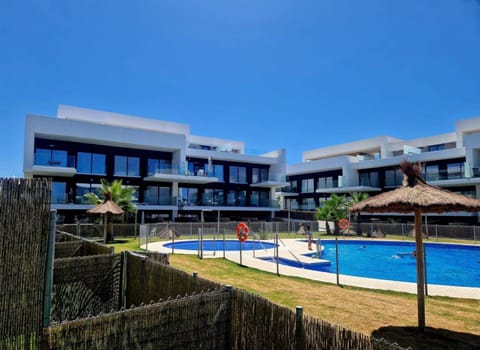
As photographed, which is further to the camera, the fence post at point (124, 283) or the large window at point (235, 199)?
the large window at point (235, 199)

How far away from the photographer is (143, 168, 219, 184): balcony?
106 ft

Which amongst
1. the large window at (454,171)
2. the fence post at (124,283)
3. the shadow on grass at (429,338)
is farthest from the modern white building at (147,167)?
the shadow on grass at (429,338)

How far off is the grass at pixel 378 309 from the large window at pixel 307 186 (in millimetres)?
36331

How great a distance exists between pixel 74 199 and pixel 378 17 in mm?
25943

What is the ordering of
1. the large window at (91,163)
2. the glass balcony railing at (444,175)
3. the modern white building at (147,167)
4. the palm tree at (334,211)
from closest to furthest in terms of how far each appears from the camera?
1. the modern white building at (147,167)
2. the palm tree at (334,211)
3. the large window at (91,163)
4. the glass balcony railing at (444,175)

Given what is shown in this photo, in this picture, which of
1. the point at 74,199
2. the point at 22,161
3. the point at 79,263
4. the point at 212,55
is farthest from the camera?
the point at 74,199

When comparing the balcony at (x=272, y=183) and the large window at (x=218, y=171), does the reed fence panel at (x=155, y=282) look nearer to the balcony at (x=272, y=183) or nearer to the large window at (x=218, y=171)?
the large window at (x=218, y=171)

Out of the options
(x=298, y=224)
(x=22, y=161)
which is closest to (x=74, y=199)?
(x=22, y=161)

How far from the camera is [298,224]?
32.5 m

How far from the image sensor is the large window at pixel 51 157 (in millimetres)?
27797

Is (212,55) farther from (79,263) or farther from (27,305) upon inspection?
(27,305)

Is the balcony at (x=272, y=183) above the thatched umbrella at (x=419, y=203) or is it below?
above

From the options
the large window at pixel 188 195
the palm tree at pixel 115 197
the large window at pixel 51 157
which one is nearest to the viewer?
the palm tree at pixel 115 197

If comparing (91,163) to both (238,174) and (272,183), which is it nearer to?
(238,174)
